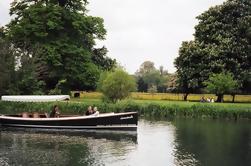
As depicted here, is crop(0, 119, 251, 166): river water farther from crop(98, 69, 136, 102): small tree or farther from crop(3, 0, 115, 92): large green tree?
crop(3, 0, 115, 92): large green tree

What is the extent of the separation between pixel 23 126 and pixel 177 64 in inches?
1520

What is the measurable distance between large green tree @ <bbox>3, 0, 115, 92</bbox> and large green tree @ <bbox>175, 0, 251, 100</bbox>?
45.4 ft

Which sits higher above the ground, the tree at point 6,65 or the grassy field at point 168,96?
the tree at point 6,65

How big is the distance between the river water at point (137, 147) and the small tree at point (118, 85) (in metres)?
12.7

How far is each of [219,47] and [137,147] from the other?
3946cm

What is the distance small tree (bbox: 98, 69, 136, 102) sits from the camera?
181 feet

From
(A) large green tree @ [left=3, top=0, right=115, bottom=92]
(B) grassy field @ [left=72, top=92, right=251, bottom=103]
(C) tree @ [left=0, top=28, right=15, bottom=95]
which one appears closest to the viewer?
(C) tree @ [left=0, top=28, right=15, bottom=95]

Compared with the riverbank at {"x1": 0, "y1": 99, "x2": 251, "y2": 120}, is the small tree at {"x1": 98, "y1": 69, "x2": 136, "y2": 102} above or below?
above

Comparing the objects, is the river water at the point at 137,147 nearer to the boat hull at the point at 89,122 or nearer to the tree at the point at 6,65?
the boat hull at the point at 89,122

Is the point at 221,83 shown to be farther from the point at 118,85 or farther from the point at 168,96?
the point at 168,96

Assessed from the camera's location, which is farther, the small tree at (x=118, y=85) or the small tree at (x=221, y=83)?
the small tree at (x=221, y=83)

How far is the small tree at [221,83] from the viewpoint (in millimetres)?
62750

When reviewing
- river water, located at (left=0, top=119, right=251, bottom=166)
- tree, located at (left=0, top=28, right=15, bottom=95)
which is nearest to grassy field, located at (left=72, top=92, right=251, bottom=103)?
tree, located at (left=0, top=28, right=15, bottom=95)

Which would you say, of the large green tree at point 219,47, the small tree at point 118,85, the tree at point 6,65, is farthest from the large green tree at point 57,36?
the large green tree at point 219,47
